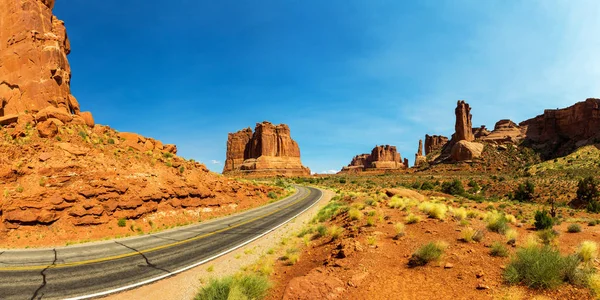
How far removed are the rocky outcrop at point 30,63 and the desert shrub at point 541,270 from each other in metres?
30.9

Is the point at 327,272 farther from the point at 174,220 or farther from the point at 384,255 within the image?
the point at 174,220

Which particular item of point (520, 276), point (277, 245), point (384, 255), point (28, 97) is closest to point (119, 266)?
point (277, 245)

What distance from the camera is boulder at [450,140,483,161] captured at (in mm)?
84387

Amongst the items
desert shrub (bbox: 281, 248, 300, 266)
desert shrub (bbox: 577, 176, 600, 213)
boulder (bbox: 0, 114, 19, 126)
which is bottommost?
desert shrub (bbox: 281, 248, 300, 266)

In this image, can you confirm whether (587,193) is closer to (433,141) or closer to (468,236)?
(468,236)

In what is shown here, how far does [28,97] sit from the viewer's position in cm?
2194

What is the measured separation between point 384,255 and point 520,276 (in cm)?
370

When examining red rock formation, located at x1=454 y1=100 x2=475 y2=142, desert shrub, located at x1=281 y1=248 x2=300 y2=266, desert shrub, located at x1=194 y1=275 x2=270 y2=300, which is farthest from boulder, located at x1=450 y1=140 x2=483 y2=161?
desert shrub, located at x1=194 y1=275 x2=270 y2=300

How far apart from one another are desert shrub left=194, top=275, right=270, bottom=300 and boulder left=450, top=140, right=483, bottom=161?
94199mm

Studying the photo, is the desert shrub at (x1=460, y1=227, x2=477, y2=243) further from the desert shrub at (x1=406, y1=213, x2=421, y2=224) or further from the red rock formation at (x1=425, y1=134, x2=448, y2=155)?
the red rock formation at (x1=425, y1=134, x2=448, y2=155)

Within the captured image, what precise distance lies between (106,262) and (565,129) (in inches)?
4844

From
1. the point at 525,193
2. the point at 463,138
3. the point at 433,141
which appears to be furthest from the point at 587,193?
the point at 433,141

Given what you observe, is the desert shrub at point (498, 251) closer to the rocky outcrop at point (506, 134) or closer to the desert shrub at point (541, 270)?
the desert shrub at point (541, 270)

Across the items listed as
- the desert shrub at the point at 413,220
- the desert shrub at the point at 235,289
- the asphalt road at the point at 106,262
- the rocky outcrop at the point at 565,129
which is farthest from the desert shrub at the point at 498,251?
the rocky outcrop at the point at 565,129
